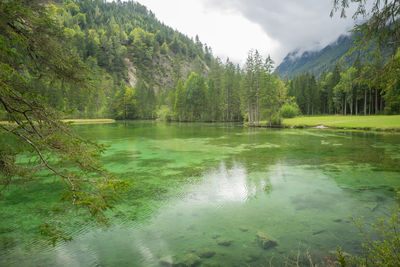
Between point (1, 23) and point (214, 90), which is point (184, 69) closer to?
point (214, 90)

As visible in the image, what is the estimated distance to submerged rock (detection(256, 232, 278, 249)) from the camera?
192 inches

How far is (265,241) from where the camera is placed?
16.4 ft

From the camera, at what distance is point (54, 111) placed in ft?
13.4

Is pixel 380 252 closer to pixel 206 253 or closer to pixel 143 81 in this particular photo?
pixel 206 253

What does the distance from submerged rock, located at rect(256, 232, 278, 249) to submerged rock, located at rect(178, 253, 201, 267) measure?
1464 mm

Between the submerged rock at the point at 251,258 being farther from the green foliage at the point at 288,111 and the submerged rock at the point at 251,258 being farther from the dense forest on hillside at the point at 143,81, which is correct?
the green foliage at the point at 288,111

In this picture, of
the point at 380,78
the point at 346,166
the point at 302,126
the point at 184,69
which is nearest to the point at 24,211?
the point at 380,78

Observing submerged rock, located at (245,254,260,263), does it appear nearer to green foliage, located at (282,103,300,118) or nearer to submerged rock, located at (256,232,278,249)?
submerged rock, located at (256,232,278,249)

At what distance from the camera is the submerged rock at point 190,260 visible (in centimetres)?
427

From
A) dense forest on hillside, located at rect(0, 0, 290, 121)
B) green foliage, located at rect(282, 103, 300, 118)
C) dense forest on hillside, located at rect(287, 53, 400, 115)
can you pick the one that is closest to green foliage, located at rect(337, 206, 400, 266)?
dense forest on hillside, located at rect(0, 0, 290, 121)

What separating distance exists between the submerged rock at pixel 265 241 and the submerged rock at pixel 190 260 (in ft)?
4.80

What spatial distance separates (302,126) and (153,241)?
43296mm

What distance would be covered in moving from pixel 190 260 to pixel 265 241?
1.73m

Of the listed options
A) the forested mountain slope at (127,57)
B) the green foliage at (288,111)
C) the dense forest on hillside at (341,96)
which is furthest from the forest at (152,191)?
the forested mountain slope at (127,57)
